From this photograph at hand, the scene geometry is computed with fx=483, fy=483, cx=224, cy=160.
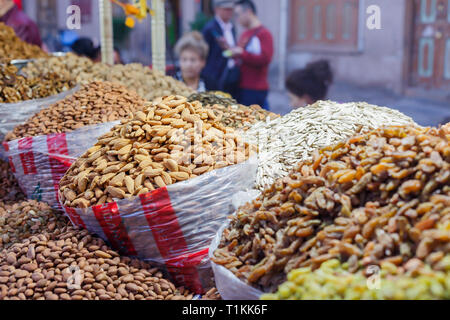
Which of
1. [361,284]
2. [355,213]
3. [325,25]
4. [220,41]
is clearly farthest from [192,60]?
[325,25]

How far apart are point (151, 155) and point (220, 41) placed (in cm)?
237

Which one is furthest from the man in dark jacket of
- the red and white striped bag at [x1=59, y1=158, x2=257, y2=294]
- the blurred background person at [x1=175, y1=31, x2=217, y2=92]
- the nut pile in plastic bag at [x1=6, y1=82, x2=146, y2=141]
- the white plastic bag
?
the red and white striped bag at [x1=59, y1=158, x2=257, y2=294]

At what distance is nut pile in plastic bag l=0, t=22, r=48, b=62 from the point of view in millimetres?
2625

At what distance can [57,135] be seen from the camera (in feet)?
6.37

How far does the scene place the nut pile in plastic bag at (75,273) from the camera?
1358 millimetres

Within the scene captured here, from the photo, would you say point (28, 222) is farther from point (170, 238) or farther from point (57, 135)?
point (170, 238)

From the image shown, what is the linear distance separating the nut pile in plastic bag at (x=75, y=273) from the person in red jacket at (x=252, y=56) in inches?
80.3

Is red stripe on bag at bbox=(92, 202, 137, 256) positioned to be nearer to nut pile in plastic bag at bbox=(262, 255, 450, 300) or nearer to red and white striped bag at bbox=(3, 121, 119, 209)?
red and white striped bag at bbox=(3, 121, 119, 209)

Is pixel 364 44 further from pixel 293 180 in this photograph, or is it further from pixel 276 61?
pixel 293 180

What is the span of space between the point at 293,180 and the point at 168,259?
495 millimetres

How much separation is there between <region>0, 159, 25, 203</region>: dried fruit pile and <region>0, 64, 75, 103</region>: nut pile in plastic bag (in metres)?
0.33

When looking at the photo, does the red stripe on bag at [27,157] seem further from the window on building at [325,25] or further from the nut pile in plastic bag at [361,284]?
the window on building at [325,25]

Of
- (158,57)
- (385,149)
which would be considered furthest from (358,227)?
(158,57)

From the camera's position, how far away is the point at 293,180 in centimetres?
129
